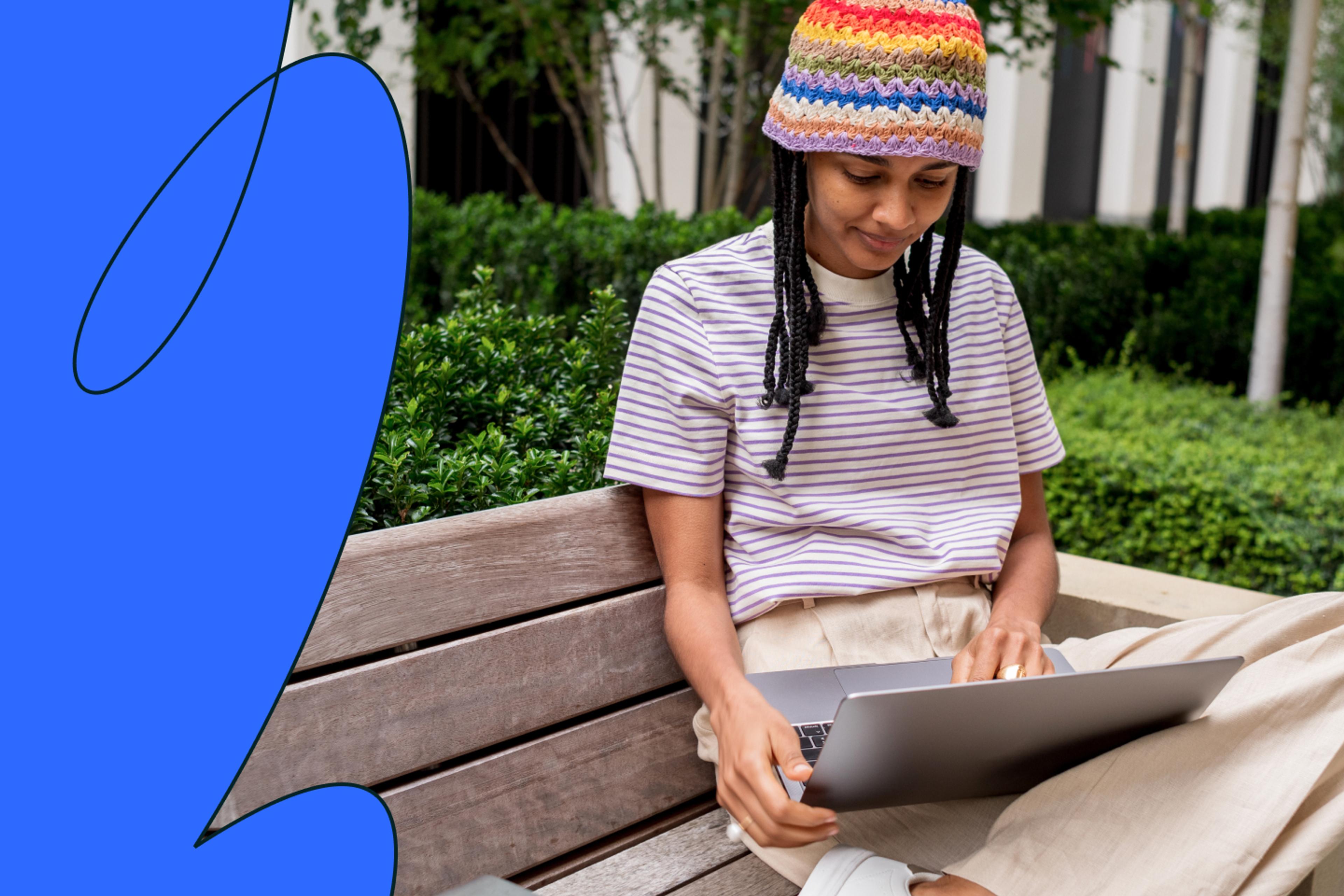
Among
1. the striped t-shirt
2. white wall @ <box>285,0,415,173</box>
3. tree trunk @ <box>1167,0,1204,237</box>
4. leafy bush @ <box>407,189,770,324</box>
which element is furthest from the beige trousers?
tree trunk @ <box>1167,0,1204,237</box>

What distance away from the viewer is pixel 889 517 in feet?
6.38

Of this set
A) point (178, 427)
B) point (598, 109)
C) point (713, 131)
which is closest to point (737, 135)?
point (713, 131)

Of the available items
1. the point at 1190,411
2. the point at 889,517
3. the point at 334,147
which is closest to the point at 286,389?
the point at 334,147

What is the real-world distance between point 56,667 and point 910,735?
88 centimetres

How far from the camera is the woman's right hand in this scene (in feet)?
4.90

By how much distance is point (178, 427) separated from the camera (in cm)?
134

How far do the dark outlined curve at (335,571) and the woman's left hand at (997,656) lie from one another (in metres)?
0.76

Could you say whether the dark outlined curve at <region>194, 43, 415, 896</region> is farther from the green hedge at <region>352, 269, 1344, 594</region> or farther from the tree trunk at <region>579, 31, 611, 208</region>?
the tree trunk at <region>579, 31, 611, 208</region>

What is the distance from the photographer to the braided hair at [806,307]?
187 centimetres

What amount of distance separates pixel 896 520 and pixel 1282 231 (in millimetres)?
4214

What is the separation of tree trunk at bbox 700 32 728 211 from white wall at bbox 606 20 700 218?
2006 mm

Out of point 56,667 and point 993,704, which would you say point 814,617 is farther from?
point 56,667

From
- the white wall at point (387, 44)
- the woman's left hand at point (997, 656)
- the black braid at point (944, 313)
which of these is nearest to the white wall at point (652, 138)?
the white wall at point (387, 44)

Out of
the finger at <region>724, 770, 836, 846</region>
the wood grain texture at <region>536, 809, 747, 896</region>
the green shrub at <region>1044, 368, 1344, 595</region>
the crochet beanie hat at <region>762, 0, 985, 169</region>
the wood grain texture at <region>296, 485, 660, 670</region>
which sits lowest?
the green shrub at <region>1044, 368, 1344, 595</region>
